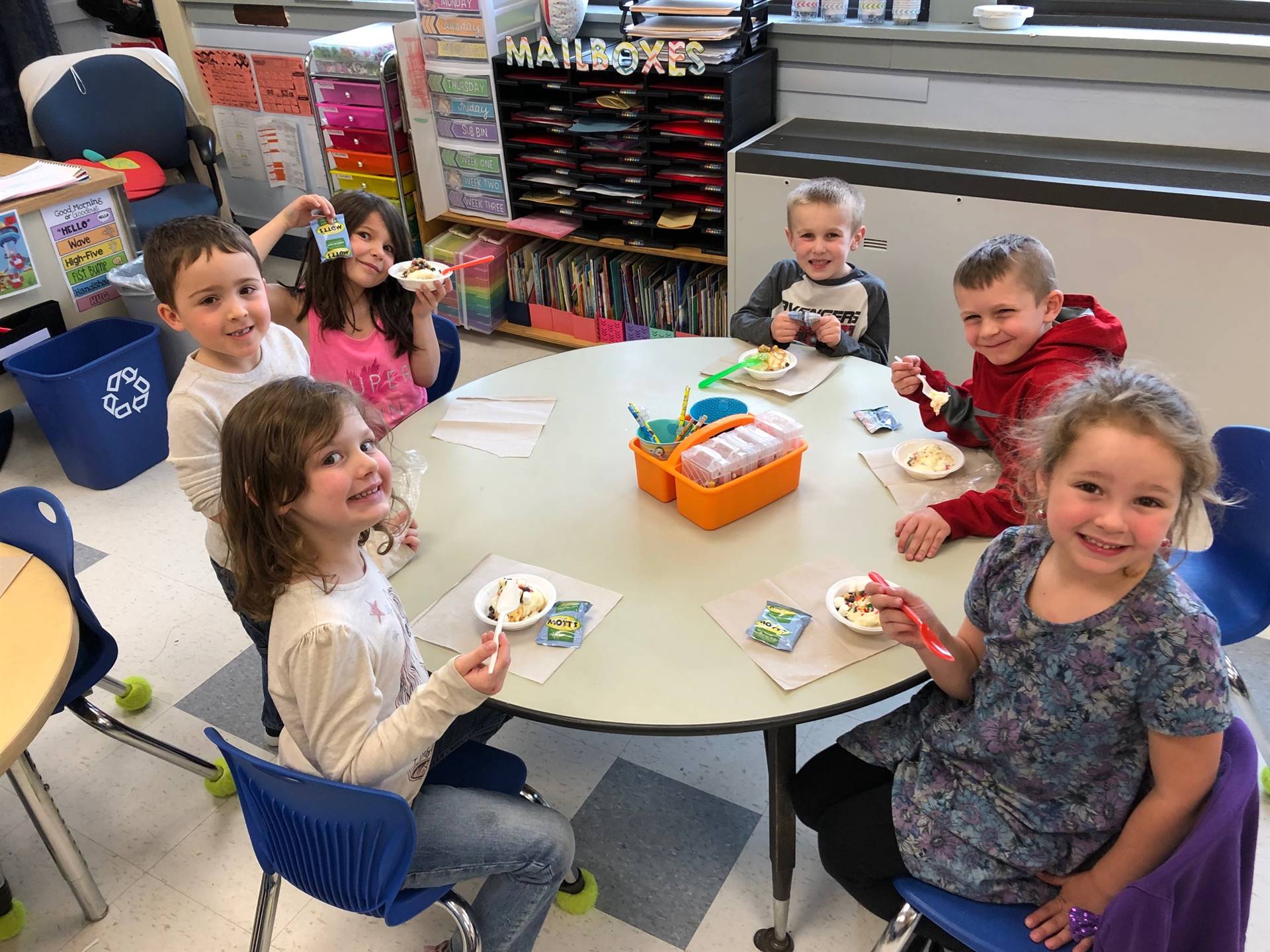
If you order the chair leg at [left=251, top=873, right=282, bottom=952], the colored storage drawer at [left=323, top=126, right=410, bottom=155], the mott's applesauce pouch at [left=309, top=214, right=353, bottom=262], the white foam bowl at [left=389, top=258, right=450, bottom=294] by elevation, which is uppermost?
the mott's applesauce pouch at [left=309, top=214, right=353, bottom=262]

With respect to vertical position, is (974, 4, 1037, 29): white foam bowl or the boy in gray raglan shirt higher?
(974, 4, 1037, 29): white foam bowl

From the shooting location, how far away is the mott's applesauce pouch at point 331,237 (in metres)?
1.91

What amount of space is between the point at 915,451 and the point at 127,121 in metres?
3.61

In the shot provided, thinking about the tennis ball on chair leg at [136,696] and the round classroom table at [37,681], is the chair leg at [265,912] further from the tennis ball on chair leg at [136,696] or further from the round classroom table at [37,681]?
the tennis ball on chair leg at [136,696]

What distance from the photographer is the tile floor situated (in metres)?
1.71

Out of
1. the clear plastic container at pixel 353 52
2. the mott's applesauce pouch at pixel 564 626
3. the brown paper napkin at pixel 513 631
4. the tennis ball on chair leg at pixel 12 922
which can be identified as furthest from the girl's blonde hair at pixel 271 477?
the clear plastic container at pixel 353 52

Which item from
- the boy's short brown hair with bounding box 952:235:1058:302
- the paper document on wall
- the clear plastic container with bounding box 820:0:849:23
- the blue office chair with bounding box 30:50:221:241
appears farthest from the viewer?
the paper document on wall

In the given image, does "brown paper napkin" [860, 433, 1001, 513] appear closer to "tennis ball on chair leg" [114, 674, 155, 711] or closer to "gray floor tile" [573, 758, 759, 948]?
"gray floor tile" [573, 758, 759, 948]

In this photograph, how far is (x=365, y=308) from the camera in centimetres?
210

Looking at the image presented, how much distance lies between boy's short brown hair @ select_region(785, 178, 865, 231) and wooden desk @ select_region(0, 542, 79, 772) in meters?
1.67

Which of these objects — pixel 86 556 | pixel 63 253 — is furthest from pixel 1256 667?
pixel 63 253

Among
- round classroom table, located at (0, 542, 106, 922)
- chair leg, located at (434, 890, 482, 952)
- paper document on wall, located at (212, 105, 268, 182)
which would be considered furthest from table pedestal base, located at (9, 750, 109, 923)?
paper document on wall, located at (212, 105, 268, 182)

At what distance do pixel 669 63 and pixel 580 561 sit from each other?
1.96 m

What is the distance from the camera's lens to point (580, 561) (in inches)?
60.5
